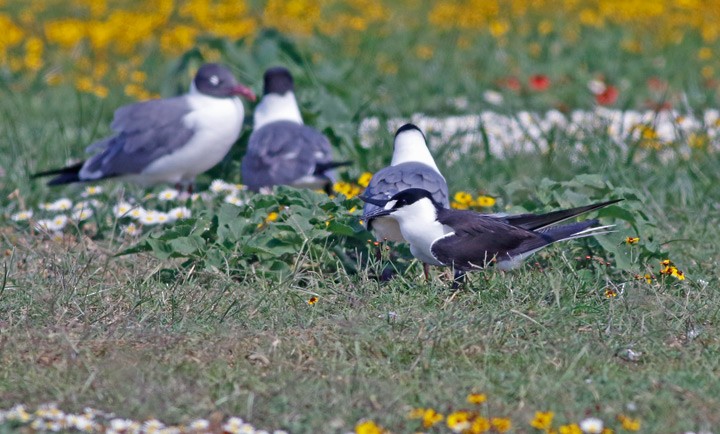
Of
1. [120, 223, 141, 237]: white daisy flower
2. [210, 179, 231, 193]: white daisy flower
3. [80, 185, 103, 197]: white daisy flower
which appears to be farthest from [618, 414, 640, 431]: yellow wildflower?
[80, 185, 103, 197]: white daisy flower

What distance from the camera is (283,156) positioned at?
5887mm

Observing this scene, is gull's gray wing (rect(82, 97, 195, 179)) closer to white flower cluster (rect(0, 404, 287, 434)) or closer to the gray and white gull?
the gray and white gull

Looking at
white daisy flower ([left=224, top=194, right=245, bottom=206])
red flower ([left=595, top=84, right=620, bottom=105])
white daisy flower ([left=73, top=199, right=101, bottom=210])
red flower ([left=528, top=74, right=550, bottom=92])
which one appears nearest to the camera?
white daisy flower ([left=224, top=194, right=245, bottom=206])

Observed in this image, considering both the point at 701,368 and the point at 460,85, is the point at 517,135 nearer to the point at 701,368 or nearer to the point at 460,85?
the point at 460,85

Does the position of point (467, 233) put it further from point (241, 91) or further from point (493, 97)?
point (493, 97)

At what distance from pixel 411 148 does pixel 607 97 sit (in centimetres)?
278

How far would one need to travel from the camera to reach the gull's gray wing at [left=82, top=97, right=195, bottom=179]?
19.7 feet

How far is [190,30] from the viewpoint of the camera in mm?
9688

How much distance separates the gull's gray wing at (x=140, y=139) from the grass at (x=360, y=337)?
0.64m

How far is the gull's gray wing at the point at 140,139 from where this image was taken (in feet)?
19.7

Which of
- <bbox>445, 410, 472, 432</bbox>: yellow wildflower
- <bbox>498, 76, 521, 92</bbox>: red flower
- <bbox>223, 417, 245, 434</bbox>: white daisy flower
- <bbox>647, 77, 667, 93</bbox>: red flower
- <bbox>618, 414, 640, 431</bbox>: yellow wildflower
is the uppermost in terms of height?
<bbox>223, 417, 245, 434</bbox>: white daisy flower

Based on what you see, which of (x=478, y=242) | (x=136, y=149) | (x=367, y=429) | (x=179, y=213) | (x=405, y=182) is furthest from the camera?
(x=136, y=149)

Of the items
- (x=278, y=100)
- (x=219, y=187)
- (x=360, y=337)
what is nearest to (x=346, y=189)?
(x=219, y=187)

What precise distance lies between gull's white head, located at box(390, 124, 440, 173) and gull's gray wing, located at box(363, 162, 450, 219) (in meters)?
0.21
